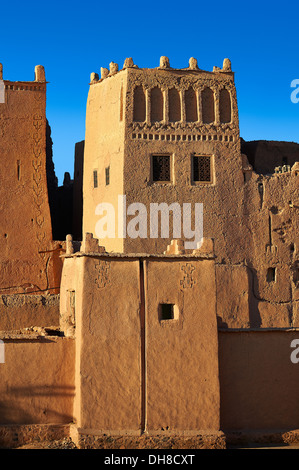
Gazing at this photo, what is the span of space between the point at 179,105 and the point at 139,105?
128 centimetres

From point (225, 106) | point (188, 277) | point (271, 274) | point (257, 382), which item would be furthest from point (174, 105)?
point (257, 382)

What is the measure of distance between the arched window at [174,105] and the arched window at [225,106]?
136 cm

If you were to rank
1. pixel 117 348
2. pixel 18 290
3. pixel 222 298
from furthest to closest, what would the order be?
pixel 18 290 < pixel 222 298 < pixel 117 348

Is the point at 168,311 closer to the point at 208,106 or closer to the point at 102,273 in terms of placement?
the point at 102,273

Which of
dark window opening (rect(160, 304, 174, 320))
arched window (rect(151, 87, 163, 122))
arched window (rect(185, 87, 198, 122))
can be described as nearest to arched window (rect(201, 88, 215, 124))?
arched window (rect(185, 87, 198, 122))

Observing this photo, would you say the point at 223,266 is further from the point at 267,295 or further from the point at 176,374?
the point at 176,374

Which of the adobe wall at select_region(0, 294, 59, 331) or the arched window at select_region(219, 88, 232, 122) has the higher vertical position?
the arched window at select_region(219, 88, 232, 122)

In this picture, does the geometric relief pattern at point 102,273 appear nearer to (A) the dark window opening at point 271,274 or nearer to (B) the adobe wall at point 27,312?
(B) the adobe wall at point 27,312

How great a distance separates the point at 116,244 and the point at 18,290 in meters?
4.23

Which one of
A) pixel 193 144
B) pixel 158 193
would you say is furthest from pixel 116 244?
pixel 193 144

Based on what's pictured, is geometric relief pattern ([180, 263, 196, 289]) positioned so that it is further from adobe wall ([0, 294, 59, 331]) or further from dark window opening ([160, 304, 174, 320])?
adobe wall ([0, 294, 59, 331])

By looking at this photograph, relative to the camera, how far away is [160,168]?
28.5 metres

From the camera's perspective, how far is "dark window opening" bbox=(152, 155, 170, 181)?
1121 inches

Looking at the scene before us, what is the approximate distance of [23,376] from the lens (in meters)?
19.8
